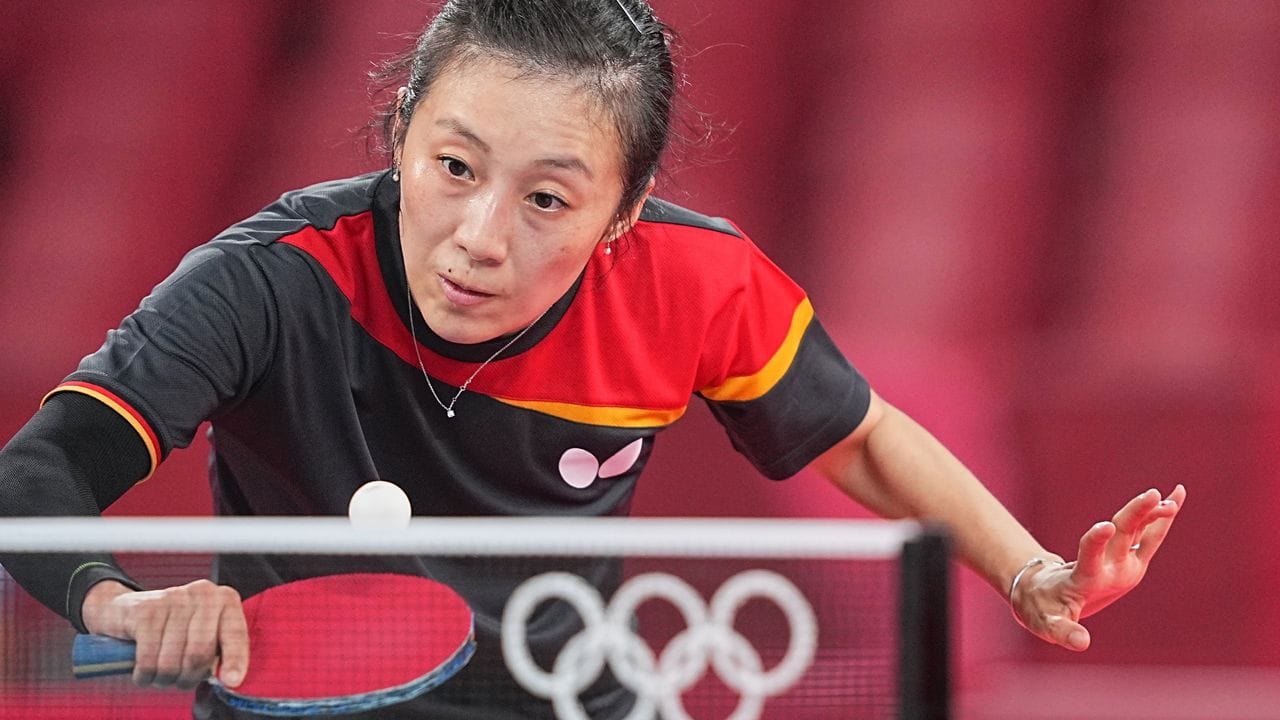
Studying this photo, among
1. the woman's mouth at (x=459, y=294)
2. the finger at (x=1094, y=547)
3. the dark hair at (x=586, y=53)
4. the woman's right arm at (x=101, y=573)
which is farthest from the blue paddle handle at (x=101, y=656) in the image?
the finger at (x=1094, y=547)

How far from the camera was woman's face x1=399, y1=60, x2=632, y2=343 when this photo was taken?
1.28m

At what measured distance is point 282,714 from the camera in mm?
1107

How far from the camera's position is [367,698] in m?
1.07

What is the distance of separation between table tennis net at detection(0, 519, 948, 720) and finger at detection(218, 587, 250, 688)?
35 millimetres

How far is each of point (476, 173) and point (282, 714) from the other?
475 mm

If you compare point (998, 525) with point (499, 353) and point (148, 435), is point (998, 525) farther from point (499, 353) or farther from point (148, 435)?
point (148, 435)

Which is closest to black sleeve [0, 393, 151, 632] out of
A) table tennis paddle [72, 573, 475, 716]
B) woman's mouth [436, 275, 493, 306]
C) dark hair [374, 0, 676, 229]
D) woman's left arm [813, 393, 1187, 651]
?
table tennis paddle [72, 573, 475, 716]

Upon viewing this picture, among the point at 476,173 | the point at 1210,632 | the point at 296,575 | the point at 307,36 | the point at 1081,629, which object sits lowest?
the point at 1210,632

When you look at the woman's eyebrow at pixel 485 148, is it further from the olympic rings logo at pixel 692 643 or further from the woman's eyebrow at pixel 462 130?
the olympic rings logo at pixel 692 643

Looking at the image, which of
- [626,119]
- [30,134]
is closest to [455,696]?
[626,119]

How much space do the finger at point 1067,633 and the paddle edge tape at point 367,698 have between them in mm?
A: 544

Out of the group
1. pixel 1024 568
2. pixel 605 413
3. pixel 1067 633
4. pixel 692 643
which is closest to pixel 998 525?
pixel 1024 568

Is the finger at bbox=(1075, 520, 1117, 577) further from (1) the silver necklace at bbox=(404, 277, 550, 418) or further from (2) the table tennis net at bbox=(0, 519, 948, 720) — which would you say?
(1) the silver necklace at bbox=(404, 277, 550, 418)

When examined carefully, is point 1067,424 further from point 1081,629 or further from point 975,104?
point 975,104
